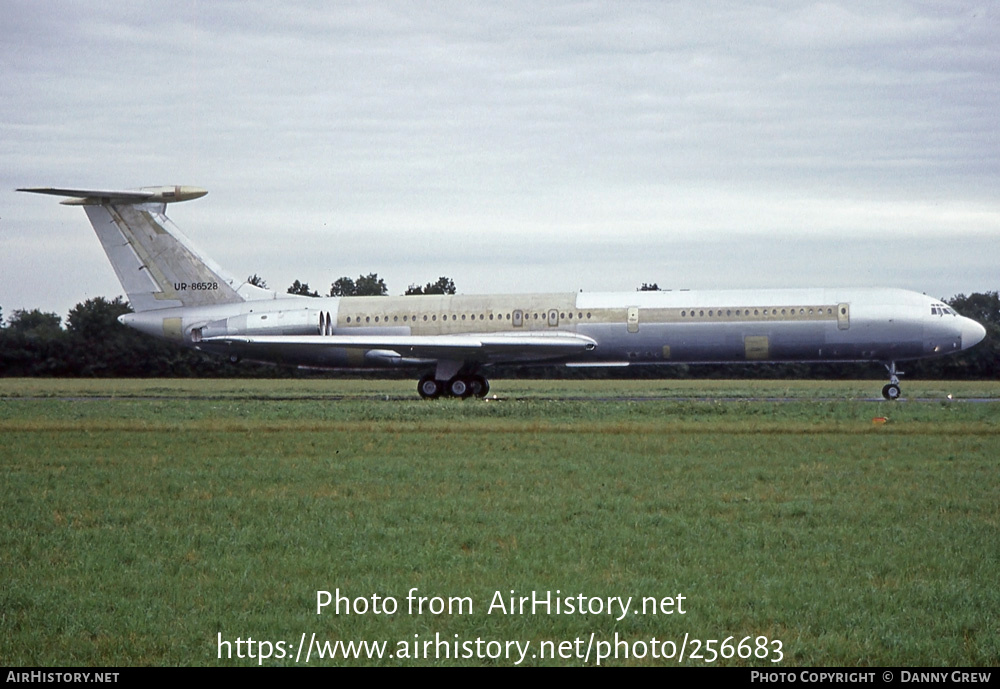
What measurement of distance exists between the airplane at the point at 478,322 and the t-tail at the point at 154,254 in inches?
1.5

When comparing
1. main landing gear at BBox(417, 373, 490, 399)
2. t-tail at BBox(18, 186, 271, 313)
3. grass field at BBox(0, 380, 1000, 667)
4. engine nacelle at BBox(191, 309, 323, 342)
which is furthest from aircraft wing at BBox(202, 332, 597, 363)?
grass field at BBox(0, 380, 1000, 667)

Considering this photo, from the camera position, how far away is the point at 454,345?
3106cm

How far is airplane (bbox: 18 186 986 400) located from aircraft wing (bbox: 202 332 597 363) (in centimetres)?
4

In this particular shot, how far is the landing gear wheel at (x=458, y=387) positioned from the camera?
32719mm

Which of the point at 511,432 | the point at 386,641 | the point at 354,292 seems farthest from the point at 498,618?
the point at 354,292

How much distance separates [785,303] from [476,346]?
29.7 ft

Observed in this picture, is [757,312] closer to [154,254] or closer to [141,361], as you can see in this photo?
[154,254]

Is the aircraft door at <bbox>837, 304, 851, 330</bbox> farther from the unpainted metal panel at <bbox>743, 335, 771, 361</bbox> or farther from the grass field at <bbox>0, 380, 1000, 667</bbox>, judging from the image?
the grass field at <bbox>0, 380, 1000, 667</bbox>

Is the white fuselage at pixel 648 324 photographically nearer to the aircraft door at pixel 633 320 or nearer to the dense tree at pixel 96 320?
the aircraft door at pixel 633 320

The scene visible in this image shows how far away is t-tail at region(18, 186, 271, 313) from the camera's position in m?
33.9

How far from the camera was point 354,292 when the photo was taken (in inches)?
3408

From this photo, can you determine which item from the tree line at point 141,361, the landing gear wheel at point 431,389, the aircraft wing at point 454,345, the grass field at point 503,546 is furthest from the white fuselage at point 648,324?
the tree line at point 141,361

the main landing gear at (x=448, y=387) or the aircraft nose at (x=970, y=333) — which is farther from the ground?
the aircraft nose at (x=970, y=333)

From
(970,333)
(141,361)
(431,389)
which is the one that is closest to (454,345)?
(431,389)
